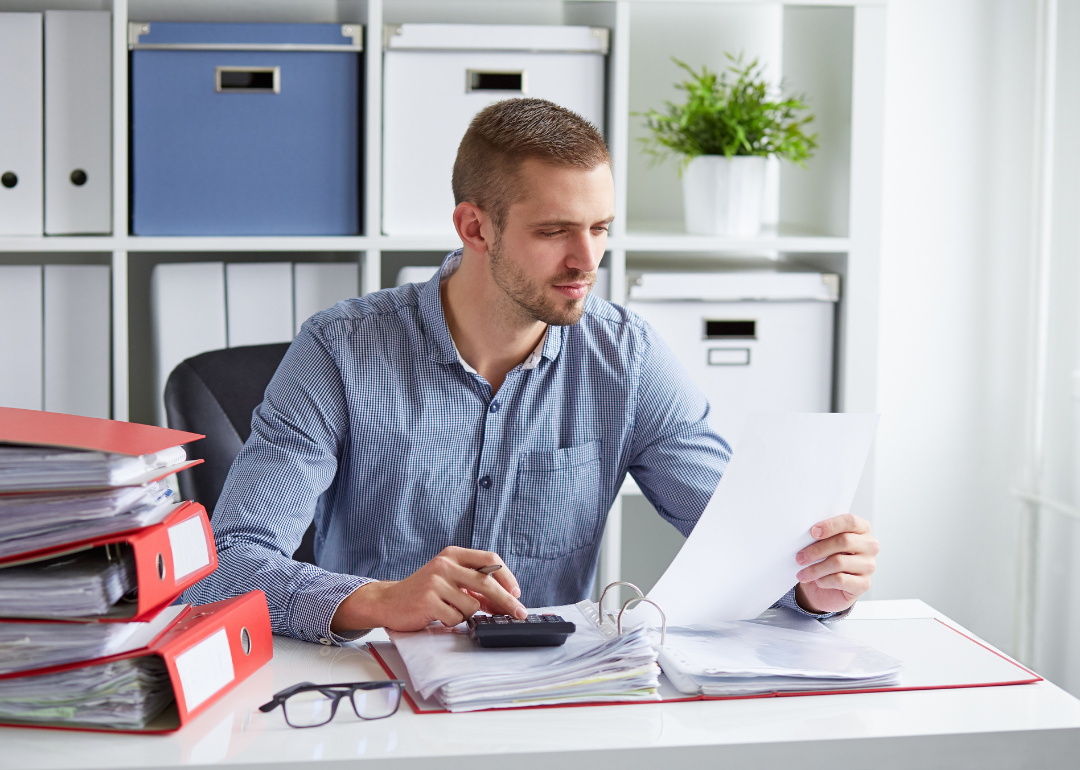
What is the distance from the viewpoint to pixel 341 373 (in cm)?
133

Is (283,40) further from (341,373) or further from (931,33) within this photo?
(931,33)

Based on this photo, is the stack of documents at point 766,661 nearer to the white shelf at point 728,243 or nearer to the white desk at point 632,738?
the white desk at point 632,738

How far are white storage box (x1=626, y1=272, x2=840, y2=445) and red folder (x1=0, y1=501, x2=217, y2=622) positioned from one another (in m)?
1.26

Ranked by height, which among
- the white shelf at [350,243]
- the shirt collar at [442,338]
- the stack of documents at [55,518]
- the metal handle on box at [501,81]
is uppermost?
the metal handle on box at [501,81]

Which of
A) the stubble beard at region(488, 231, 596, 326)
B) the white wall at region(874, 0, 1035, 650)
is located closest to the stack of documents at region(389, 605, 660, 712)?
the stubble beard at region(488, 231, 596, 326)

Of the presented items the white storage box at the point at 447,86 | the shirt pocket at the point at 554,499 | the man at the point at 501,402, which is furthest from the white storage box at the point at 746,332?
the shirt pocket at the point at 554,499

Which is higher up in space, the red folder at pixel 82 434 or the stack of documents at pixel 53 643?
the red folder at pixel 82 434

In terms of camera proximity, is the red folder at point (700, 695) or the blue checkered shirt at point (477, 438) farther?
the blue checkered shirt at point (477, 438)

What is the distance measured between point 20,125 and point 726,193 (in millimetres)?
1298

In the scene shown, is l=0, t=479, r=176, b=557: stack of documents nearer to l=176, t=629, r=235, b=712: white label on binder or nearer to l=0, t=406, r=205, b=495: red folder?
l=0, t=406, r=205, b=495: red folder

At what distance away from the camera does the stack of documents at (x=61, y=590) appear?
2.57 feet

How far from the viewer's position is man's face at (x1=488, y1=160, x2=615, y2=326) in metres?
1.26

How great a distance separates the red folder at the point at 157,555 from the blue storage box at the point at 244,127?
1167 millimetres

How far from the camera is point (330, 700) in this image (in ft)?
2.77
